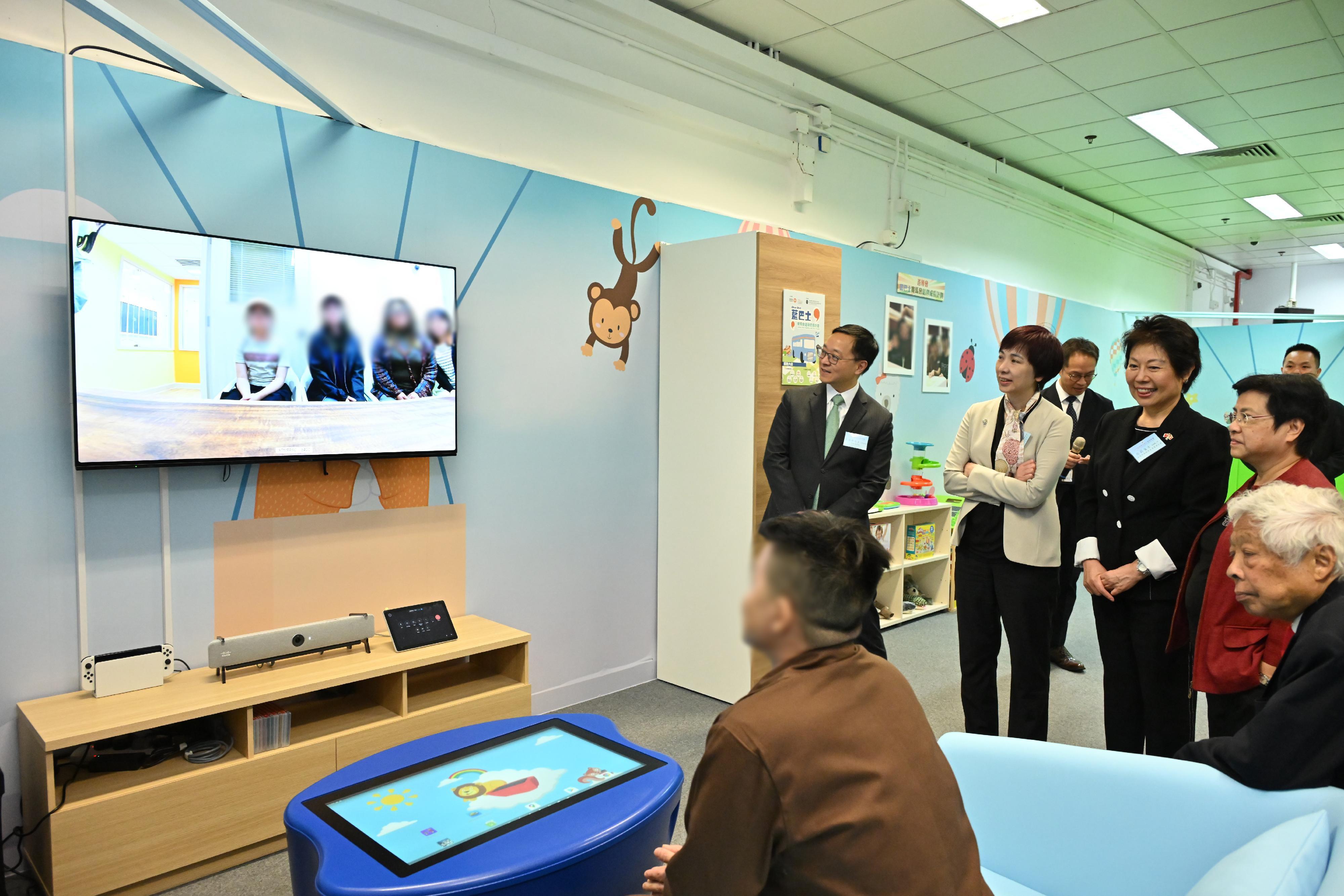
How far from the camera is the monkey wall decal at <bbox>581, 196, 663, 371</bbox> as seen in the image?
13.0 feet

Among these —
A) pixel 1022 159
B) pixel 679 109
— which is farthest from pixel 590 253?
pixel 1022 159

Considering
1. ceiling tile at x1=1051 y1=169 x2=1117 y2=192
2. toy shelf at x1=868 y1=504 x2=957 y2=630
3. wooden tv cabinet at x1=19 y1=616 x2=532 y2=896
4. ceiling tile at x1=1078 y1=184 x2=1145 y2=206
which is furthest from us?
ceiling tile at x1=1078 y1=184 x2=1145 y2=206

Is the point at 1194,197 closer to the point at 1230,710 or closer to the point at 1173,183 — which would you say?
the point at 1173,183

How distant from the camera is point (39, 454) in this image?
8.05ft

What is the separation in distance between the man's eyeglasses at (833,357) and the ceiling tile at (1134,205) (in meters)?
6.90

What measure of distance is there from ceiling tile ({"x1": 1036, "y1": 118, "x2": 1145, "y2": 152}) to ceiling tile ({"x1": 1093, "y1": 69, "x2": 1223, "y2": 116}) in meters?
0.30

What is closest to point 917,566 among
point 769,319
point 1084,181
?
point 769,319

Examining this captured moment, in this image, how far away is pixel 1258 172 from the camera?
733 cm

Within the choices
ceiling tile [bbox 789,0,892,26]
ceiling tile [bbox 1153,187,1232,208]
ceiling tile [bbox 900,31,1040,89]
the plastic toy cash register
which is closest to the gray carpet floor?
the plastic toy cash register

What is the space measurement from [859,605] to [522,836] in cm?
112

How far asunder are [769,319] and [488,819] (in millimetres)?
2658

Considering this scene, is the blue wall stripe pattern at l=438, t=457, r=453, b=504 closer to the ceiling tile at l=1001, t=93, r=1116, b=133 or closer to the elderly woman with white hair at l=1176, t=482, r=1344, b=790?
the elderly woman with white hair at l=1176, t=482, r=1344, b=790

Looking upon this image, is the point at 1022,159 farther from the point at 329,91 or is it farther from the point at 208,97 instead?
the point at 208,97

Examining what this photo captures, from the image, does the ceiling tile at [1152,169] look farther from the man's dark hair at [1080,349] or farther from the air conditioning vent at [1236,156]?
the man's dark hair at [1080,349]
